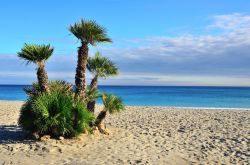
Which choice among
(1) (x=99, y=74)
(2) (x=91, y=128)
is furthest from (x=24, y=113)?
(1) (x=99, y=74)

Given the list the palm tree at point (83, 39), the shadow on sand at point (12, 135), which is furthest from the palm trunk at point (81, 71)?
the shadow on sand at point (12, 135)

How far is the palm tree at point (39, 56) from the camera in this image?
485 inches

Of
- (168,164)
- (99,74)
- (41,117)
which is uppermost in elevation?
(99,74)

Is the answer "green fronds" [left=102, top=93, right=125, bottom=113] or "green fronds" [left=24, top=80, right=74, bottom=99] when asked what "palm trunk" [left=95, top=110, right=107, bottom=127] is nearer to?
"green fronds" [left=102, top=93, right=125, bottom=113]

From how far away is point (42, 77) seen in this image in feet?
41.4

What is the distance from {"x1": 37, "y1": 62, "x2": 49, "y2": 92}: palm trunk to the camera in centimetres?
1258

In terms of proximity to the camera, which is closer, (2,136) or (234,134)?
(2,136)

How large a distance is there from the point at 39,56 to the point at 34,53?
0.16 m

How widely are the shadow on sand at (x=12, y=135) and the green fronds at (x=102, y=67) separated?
9.84 ft

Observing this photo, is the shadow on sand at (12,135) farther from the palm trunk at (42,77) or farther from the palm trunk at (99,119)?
the palm trunk at (99,119)

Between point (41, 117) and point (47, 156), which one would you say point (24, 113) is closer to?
point (41, 117)

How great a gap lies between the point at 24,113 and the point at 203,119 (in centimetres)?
921

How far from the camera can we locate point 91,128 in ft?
43.5

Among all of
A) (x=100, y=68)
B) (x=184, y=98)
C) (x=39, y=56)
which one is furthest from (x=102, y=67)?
(x=184, y=98)
